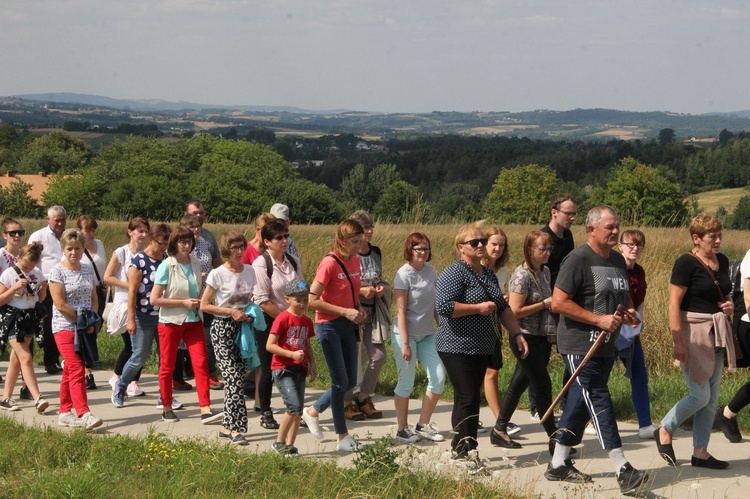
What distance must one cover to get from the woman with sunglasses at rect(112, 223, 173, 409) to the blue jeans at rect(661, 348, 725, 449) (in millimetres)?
4308

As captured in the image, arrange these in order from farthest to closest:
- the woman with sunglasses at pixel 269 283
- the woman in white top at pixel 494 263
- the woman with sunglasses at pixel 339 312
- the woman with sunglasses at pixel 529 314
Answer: the woman with sunglasses at pixel 269 283 < the woman in white top at pixel 494 263 < the woman with sunglasses at pixel 529 314 < the woman with sunglasses at pixel 339 312

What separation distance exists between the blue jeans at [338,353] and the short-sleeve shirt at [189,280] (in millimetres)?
1506

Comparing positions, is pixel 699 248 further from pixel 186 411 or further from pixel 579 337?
pixel 186 411

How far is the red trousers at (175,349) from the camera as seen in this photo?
800 cm

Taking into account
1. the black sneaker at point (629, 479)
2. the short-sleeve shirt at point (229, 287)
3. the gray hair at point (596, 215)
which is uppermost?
the gray hair at point (596, 215)

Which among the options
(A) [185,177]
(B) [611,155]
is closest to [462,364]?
(A) [185,177]

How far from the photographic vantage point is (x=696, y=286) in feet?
21.0

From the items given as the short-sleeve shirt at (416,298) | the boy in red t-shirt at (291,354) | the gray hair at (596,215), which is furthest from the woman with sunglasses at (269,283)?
the gray hair at (596,215)

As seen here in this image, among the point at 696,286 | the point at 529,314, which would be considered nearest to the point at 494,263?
the point at 529,314

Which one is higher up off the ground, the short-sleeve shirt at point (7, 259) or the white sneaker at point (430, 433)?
the short-sleeve shirt at point (7, 259)

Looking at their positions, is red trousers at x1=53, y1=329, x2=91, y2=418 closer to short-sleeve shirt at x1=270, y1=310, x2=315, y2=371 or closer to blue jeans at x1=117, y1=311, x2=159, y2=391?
blue jeans at x1=117, y1=311, x2=159, y2=391

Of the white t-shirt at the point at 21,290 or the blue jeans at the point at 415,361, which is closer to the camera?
the blue jeans at the point at 415,361

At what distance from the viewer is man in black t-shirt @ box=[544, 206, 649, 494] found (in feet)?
19.4

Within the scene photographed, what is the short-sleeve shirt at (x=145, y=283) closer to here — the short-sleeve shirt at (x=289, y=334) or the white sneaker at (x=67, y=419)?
the white sneaker at (x=67, y=419)
